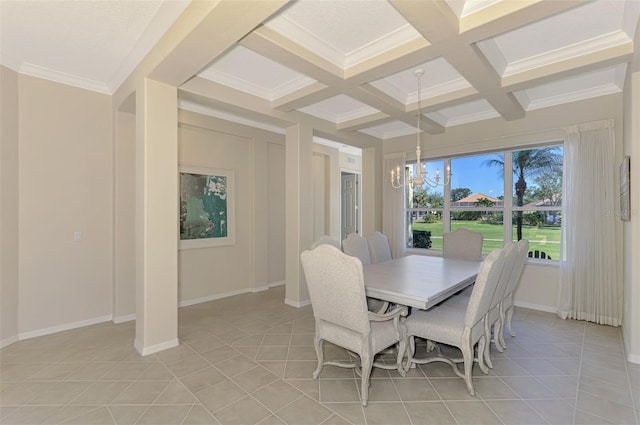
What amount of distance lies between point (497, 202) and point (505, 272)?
256cm

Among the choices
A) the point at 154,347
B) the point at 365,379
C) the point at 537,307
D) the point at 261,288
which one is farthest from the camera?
the point at 261,288

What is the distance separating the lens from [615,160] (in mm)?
3449

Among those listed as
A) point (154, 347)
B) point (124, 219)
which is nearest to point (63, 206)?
point (124, 219)

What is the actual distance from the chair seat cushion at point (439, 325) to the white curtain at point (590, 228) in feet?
7.01

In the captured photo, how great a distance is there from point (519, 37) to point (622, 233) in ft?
8.26

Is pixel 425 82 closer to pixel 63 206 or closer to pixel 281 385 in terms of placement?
pixel 281 385

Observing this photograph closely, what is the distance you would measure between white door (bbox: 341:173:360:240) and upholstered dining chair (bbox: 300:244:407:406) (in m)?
4.74

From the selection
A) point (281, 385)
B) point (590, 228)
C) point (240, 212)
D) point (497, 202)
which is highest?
point (497, 202)

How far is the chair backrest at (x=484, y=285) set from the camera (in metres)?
2.07

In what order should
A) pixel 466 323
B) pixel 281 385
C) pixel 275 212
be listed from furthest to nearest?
pixel 275 212
pixel 281 385
pixel 466 323

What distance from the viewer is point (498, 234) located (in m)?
4.62

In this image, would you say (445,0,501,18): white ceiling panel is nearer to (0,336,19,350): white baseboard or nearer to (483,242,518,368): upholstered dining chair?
(483,242,518,368): upholstered dining chair

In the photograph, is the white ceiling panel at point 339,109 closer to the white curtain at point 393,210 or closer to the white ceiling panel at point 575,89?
the white curtain at point 393,210

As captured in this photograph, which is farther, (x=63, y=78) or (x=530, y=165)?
(x=530, y=165)
